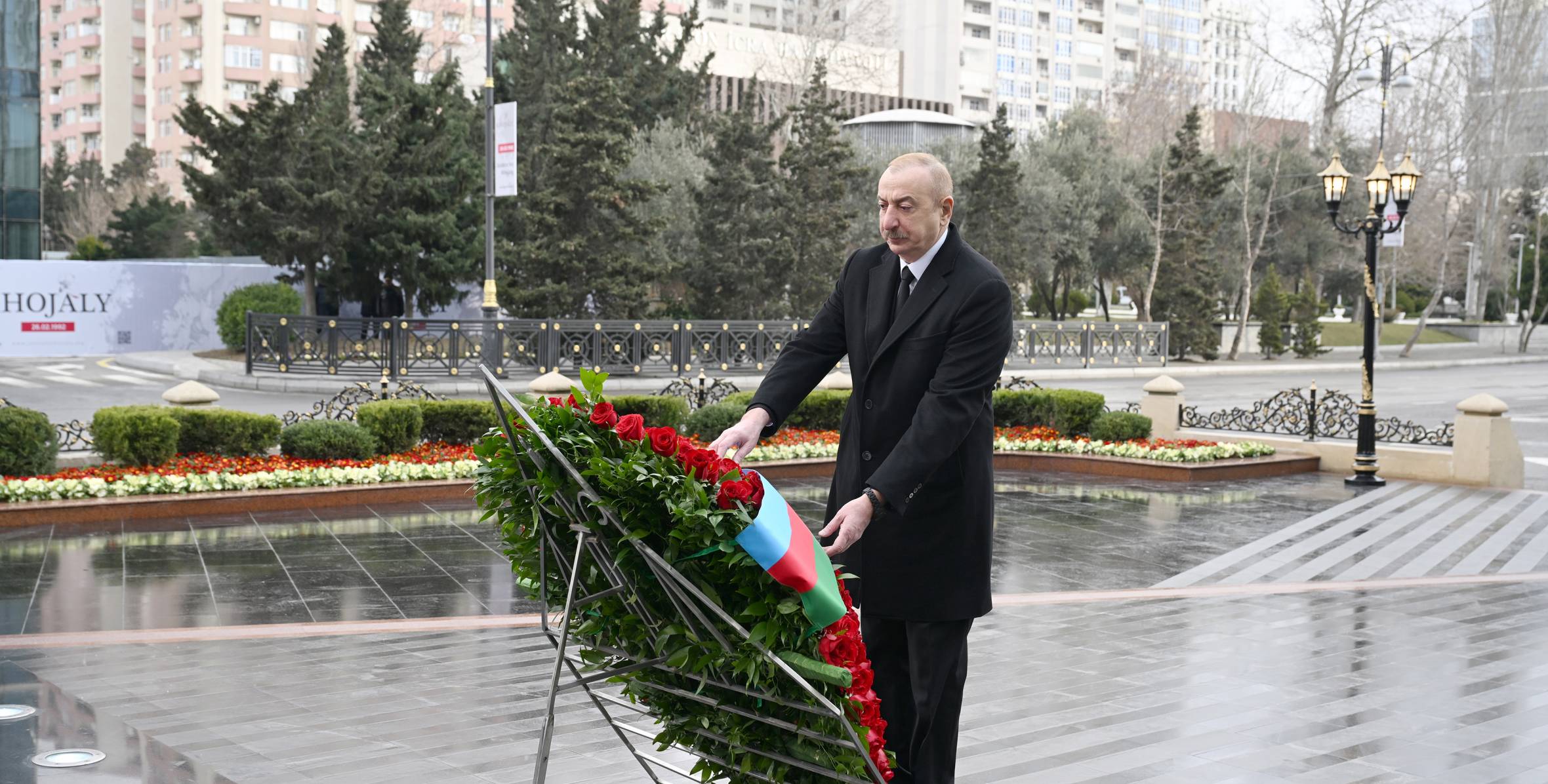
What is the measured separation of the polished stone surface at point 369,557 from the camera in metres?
7.37

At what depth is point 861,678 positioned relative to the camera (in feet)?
9.45

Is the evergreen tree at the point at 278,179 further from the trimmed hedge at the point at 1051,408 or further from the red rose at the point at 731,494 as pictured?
the red rose at the point at 731,494

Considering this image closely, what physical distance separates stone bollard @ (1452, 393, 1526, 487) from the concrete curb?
21.0 feet

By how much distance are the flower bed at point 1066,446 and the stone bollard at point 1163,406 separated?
0.91ft

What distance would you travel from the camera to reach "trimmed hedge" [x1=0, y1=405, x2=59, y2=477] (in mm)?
10523

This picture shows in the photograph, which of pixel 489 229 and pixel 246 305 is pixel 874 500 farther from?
pixel 246 305

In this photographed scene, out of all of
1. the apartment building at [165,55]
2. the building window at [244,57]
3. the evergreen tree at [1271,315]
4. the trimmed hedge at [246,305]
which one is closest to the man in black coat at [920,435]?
the trimmed hedge at [246,305]

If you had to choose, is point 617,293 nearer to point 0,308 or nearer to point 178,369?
point 178,369

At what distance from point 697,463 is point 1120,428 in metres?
12.9

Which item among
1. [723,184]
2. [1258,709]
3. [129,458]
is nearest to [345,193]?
[723,184]

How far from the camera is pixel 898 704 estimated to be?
385 centimetres

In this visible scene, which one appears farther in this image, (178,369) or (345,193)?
(345,193)

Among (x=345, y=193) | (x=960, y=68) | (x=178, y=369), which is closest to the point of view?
(x=178, y=369)

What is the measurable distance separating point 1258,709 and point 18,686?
517cm
